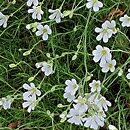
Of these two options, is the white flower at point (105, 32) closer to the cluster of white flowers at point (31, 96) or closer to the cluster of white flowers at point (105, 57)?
the cluster of white flowers at point (105, 57)

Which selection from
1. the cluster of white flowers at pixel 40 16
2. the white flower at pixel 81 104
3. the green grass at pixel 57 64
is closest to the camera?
the white flower at pixel 81 104

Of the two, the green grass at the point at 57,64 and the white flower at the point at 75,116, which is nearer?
the white flower at the point at 75,116

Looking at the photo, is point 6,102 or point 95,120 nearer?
point 95,120

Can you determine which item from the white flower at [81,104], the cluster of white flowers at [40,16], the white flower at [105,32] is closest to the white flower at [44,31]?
the cluster of white flowers at [40,16]

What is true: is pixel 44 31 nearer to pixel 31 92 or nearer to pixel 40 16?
pixel 40 16

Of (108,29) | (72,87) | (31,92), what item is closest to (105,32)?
(108,29)

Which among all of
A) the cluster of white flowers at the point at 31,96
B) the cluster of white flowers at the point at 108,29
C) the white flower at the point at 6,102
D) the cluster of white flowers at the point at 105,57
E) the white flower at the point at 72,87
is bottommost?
the white flower at the point at 6,102

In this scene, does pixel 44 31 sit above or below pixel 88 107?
above

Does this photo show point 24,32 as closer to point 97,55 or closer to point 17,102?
point 17,102
